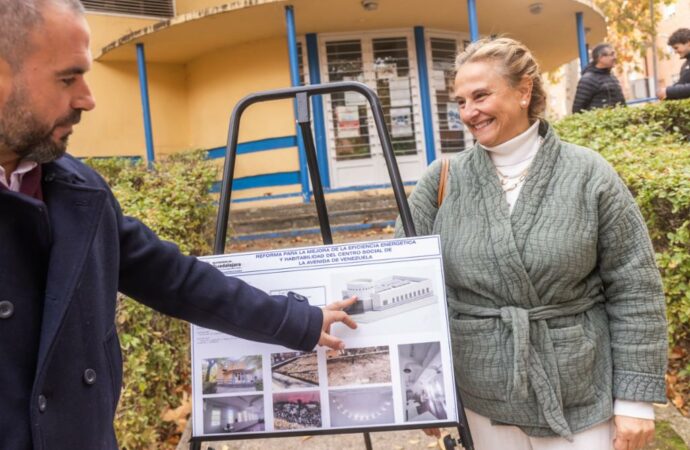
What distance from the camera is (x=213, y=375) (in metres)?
1.88

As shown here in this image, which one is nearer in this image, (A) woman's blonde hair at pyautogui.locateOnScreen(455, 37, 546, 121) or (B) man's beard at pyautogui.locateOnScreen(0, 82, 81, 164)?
(B) man's beard at pyautogui.locateOnScreen(0, 82, 81, 164)

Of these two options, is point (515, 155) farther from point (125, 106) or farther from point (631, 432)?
point (125, 106)

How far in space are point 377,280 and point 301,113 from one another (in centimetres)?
66

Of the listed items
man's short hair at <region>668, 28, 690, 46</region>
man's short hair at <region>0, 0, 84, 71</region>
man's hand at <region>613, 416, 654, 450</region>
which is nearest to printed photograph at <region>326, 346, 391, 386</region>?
man's hand at <region>613, 416, 654, 450</region>

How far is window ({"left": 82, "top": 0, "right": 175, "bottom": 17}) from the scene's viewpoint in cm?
1127

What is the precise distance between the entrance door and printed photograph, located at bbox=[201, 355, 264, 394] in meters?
9.29

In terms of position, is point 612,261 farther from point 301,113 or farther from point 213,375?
point 213,375

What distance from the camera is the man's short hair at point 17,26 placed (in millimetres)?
1184

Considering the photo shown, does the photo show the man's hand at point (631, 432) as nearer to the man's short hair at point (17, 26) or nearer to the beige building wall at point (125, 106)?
the man's short hair at point (17, 26)

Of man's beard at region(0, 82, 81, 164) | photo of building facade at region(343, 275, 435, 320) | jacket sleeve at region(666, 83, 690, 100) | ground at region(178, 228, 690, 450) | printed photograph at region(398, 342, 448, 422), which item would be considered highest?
jacket sleeve at region(666, 83, 690, 100)

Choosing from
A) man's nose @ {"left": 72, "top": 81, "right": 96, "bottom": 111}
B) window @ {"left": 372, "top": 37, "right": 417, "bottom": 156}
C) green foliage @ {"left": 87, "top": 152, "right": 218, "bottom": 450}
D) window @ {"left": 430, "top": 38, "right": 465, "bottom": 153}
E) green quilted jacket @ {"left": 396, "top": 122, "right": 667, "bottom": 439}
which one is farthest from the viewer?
window @ {"left": 430, "top": 38, "right": 465, "bottom": 153}

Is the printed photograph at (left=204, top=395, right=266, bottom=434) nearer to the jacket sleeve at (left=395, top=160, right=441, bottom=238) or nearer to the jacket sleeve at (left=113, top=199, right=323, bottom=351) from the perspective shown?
the jacket sleeve at (left=113, top=199, right=323, bottom=351)

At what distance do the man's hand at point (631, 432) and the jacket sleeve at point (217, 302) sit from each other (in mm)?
984

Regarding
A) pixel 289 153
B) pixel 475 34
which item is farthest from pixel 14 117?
pixel 289 153
